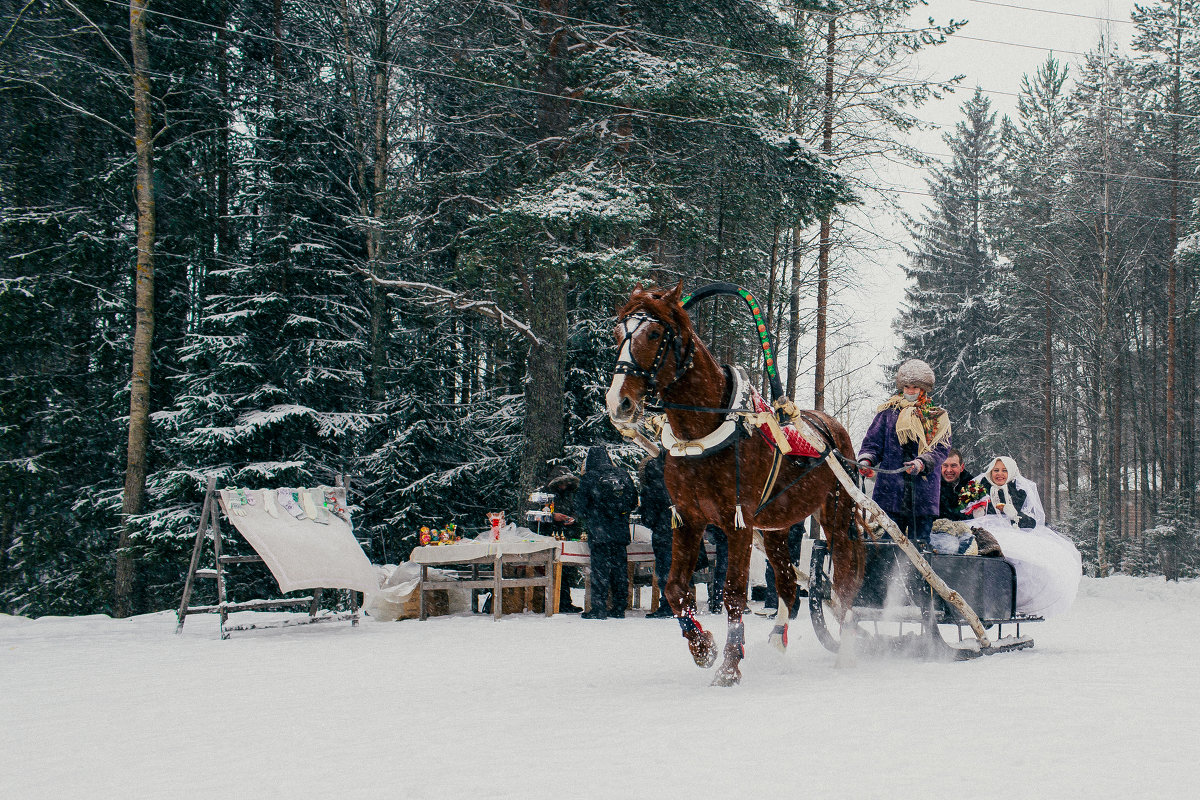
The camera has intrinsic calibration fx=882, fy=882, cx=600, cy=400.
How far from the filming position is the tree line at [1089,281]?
2553 cm

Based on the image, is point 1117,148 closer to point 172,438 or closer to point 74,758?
point 172,438

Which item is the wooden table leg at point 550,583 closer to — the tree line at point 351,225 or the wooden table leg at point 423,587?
the wooden table leg at point 423,587

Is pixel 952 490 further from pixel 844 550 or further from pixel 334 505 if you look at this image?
pixel 334 505

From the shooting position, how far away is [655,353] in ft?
18.3

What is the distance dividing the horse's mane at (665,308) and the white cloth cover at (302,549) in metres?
4.91

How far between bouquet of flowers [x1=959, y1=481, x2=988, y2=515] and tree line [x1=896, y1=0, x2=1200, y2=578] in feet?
50.5

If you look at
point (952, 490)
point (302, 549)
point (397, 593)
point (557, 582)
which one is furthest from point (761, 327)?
point (397, 593)

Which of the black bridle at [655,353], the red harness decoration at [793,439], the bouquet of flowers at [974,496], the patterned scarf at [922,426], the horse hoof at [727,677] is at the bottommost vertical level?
the horse hoof at [727,677]

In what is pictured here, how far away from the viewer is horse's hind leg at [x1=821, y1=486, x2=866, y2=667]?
6926 mm

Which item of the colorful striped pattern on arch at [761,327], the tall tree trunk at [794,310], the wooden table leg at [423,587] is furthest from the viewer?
the tall tree trunk at [794,310]

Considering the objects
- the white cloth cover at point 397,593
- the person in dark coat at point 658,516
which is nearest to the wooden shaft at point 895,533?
the person in dark coat at point 658,516

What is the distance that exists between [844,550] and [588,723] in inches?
124

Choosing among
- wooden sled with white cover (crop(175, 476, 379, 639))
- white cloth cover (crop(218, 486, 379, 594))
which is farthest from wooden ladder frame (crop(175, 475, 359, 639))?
white cloth cover (crop(218, 486, 379, 594))

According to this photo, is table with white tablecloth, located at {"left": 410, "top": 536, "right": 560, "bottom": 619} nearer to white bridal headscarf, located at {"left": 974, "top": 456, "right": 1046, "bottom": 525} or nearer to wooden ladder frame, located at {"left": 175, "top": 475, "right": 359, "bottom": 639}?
wooden ladder frame, located at {"left": 175, "top": 475, "right": 359, "bottom": 639}
